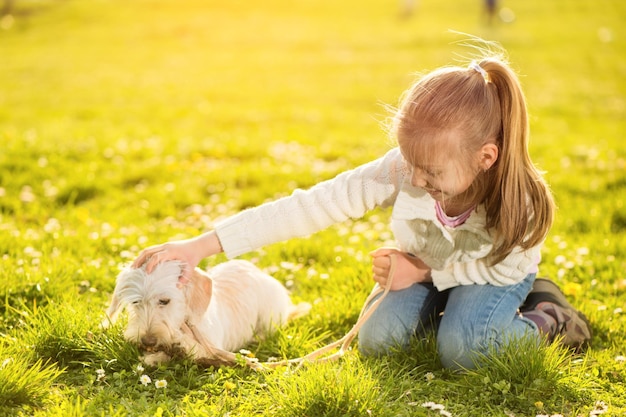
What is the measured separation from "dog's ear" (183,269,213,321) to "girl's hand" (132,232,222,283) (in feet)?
0.21

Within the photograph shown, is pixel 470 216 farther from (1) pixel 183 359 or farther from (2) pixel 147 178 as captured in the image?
(2) pixel 147 178

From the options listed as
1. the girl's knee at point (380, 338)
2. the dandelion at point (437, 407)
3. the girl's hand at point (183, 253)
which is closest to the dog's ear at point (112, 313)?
the girl's hand at point (183, 253)

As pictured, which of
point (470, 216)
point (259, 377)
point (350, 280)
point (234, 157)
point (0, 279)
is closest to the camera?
point (259, 377)

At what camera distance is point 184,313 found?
3727 mm

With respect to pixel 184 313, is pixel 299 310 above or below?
below

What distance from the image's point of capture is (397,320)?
4.34 meters

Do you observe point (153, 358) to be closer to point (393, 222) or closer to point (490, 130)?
point (393, 222)

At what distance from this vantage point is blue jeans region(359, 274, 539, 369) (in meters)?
4.05

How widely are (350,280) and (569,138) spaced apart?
26.8 feet

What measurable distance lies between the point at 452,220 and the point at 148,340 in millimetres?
1808

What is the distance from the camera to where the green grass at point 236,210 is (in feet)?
11.9

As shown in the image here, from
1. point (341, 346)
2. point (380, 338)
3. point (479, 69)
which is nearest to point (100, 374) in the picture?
point (341, 346)

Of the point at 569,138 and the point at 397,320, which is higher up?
the point at 397,320

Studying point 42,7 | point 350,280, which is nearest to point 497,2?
point 42,7
